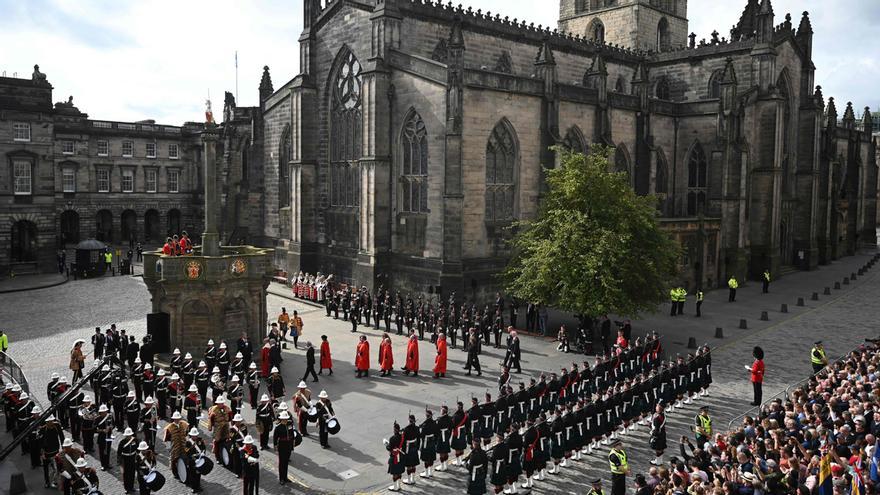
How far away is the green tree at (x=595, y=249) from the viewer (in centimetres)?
2558

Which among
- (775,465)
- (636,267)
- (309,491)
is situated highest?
(636,267)

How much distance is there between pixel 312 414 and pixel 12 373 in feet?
31.5

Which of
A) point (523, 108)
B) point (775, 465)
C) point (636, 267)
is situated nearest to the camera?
point (775, 465)

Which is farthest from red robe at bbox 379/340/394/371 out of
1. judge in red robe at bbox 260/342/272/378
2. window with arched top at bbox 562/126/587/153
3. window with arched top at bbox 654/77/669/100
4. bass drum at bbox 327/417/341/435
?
window with arched top at bbox 654/77/669/100

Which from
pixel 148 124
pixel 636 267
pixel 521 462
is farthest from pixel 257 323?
pixel 148 124

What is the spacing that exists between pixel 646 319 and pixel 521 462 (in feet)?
66.1

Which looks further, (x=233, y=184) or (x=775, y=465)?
(x=233, y=184)

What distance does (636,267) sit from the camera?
1026 inches

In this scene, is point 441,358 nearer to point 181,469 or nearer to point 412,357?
point 412,357

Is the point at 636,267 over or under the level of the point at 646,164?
under

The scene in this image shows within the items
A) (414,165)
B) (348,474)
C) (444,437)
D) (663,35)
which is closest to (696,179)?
(663,35)

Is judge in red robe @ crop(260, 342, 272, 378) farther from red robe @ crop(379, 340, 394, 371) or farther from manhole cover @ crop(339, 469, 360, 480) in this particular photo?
manhole cover @ crop(339, 469, 360, 480)

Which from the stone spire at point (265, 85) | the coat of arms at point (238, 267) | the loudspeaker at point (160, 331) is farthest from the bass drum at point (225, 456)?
the stone spire at point (265, 85)

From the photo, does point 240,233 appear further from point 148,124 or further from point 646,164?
point 646,164
